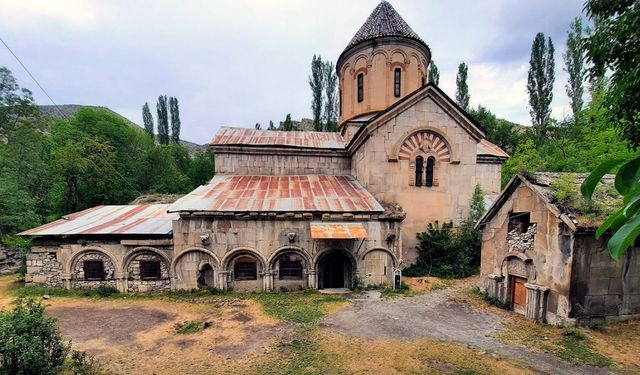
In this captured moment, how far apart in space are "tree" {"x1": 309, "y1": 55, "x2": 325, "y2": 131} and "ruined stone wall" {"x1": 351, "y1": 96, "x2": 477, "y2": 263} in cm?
1959

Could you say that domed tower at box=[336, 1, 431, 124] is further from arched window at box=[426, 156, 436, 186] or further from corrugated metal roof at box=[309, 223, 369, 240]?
corrugated metal roof at box=[309, 223, 369, 240]

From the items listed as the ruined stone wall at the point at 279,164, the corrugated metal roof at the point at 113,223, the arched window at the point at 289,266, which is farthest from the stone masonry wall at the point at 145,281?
the ruined stone wall at the point at 279,164

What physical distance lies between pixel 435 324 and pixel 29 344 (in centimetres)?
882

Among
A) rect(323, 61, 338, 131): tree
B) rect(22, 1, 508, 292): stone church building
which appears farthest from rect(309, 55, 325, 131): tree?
rect(22, 1, 508, 292): stone church building

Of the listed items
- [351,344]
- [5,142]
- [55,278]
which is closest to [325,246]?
[351,344]

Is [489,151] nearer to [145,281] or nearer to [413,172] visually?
[413,172]

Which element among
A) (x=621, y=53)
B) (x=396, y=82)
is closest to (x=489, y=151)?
(x=396, y=82)

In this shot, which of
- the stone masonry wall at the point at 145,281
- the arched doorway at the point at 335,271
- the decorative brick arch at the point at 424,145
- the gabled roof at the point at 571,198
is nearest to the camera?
the gabled roof at the point at 571,198

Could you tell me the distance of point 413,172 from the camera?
1329cm

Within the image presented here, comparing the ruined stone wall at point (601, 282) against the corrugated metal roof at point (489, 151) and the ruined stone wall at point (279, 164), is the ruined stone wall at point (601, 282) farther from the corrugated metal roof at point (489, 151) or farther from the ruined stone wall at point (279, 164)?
the ruined stone wall at point (279, 164)

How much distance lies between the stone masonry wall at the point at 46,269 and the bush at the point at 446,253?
13.7 m

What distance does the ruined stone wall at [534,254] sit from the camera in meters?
7.33

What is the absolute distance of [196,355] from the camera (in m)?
6.41

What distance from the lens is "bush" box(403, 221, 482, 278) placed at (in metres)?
12.6
